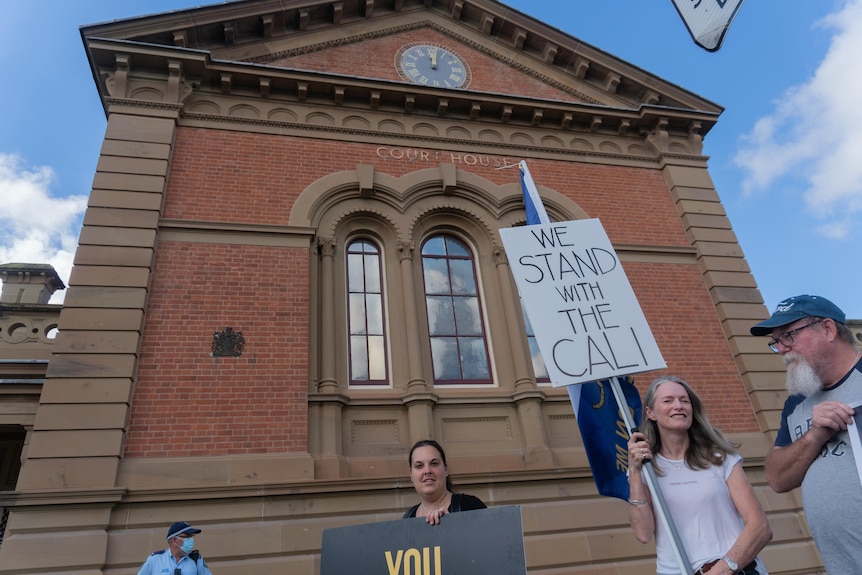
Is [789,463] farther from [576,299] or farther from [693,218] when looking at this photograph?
[693,218]

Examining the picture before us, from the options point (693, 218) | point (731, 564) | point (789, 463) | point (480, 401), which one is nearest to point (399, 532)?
point (731, 564)

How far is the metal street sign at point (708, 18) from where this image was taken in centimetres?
423

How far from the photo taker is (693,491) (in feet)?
9.72

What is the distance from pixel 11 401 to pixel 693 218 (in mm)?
11484

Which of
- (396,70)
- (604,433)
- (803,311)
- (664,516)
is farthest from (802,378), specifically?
(396,70)

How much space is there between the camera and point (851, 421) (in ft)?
7.80

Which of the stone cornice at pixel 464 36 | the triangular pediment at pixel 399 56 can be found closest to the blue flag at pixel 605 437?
the triangular pediment at pixel 399 56

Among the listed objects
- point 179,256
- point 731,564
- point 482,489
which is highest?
point 179,256

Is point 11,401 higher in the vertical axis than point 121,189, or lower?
lower

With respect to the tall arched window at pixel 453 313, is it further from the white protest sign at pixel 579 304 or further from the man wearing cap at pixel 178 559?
the white protest sign at pixel 579 304

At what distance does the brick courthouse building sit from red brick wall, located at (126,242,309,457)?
0.10 feet

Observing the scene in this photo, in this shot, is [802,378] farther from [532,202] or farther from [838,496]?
[532,202]

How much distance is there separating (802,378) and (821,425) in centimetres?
36

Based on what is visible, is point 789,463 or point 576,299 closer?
point 789,463
